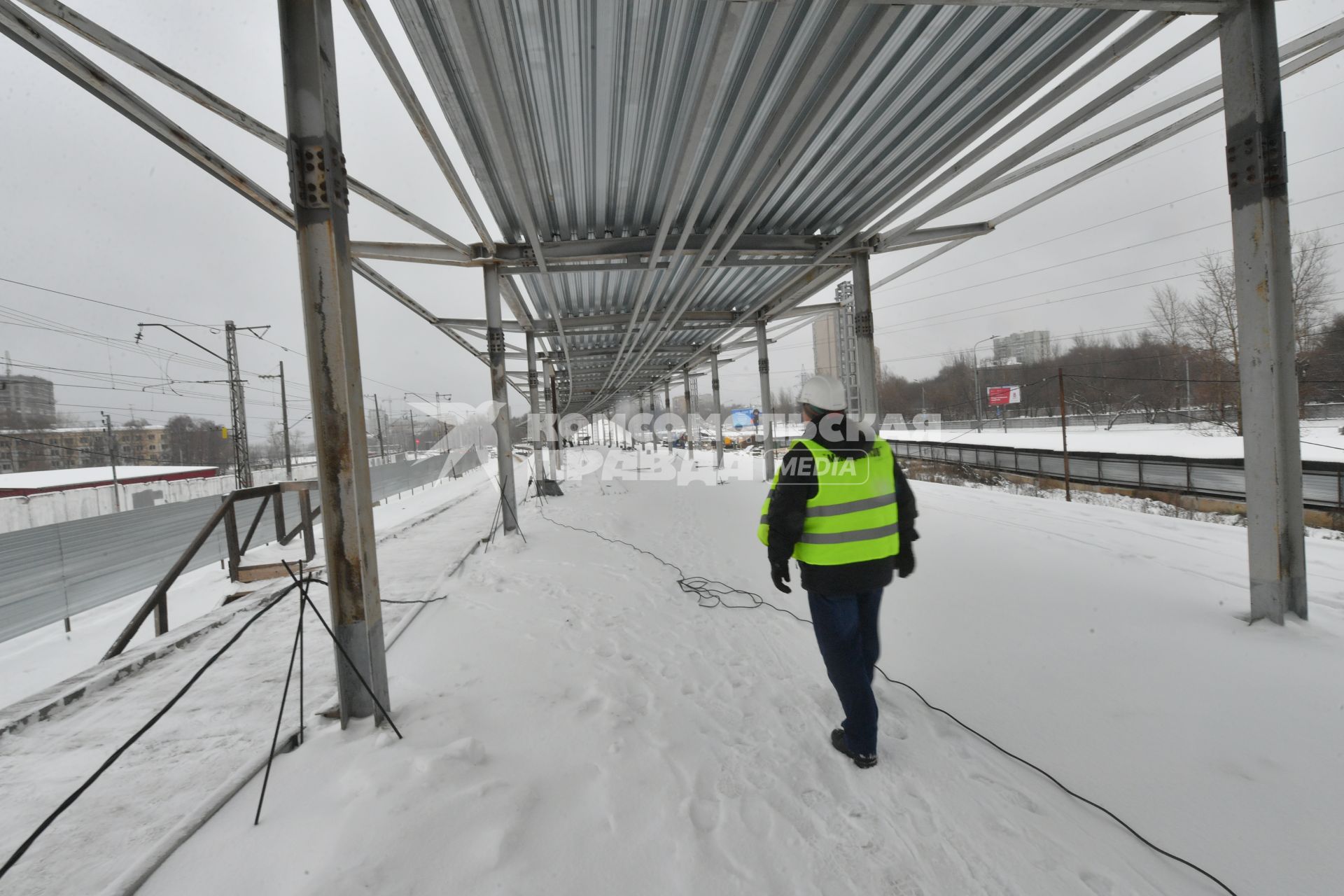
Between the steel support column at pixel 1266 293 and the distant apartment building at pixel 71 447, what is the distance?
2071cm

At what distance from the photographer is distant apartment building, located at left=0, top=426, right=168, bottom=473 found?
20438 millimetres

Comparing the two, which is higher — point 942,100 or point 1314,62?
point 942,100

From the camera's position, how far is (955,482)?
55.0 feet

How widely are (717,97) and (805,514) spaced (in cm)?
334

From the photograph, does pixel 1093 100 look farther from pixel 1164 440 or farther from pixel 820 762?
pixel 1164 440

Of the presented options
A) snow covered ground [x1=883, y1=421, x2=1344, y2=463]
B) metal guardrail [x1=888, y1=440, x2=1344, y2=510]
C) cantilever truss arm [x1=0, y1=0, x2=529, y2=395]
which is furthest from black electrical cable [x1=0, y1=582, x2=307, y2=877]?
snow covered ground [x1=883, y1=421, x2=1344, y2=463]

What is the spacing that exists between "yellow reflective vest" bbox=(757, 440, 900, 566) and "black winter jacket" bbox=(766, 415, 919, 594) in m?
0.03

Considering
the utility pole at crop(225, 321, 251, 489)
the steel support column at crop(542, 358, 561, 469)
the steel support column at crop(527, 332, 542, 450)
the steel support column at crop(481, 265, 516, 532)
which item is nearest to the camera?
the steel support column at crop(481, 265, 516, 532)

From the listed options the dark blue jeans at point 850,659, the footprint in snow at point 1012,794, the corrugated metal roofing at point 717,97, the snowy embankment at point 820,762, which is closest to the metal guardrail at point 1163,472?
the snowy embankment at point 820,762

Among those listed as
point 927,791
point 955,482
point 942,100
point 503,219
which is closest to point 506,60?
point 503,219

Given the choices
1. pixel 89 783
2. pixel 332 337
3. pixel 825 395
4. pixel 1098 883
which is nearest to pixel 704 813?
pixel 1098 883

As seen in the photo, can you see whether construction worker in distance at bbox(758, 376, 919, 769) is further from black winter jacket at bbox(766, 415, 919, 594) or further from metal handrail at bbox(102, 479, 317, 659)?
metal handrail at bbox(102, 479, 317, 659)

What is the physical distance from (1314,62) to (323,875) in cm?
742

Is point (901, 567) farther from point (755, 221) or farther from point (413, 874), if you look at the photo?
point (755, 221)
